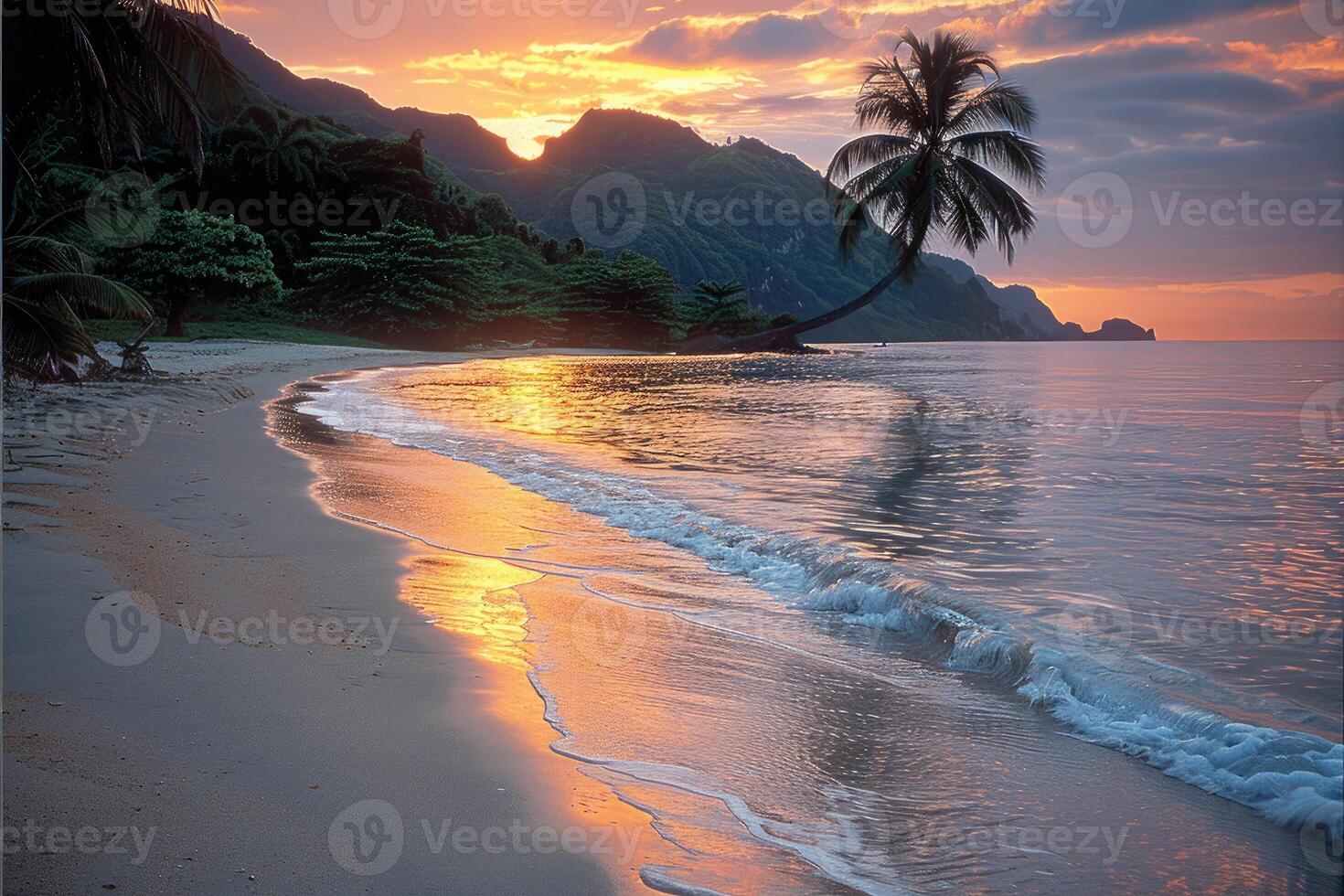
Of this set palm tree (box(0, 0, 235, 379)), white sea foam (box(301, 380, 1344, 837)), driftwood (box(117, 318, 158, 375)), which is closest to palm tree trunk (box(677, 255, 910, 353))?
driftwood (box(117, 318, 158, 375))

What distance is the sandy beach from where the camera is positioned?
2.49 metres

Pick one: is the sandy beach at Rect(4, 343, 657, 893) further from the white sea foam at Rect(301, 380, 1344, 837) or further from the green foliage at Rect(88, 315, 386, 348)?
the green foliage at Rect(88, 315, 386, 348)

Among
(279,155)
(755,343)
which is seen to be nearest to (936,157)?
(755,343)

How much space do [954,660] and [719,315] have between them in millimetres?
59386

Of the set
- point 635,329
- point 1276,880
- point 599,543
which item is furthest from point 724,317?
point 1276,880

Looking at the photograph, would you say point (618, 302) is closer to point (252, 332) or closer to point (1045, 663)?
point (252, 332)

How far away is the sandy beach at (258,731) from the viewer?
249 centimetres

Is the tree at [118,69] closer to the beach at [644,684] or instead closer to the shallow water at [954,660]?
the beach at [644,684]

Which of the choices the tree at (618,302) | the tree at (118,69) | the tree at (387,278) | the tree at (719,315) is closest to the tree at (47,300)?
the tree at (118,69)

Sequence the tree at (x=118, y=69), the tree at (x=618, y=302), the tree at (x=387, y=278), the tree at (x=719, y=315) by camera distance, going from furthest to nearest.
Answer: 1. the tree at (x=719, y=315)
2. the tree at (x=618, y=302)
3. the tree at (x=387, y=278)
4. the tree at (x=118, y=69)

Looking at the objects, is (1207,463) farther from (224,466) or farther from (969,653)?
(224,466)

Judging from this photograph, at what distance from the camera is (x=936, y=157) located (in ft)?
110

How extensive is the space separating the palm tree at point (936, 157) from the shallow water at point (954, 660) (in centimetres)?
2260

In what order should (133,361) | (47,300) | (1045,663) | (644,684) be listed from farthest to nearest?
(133,361)
(47,300)
(1045,663)
(644,684)
